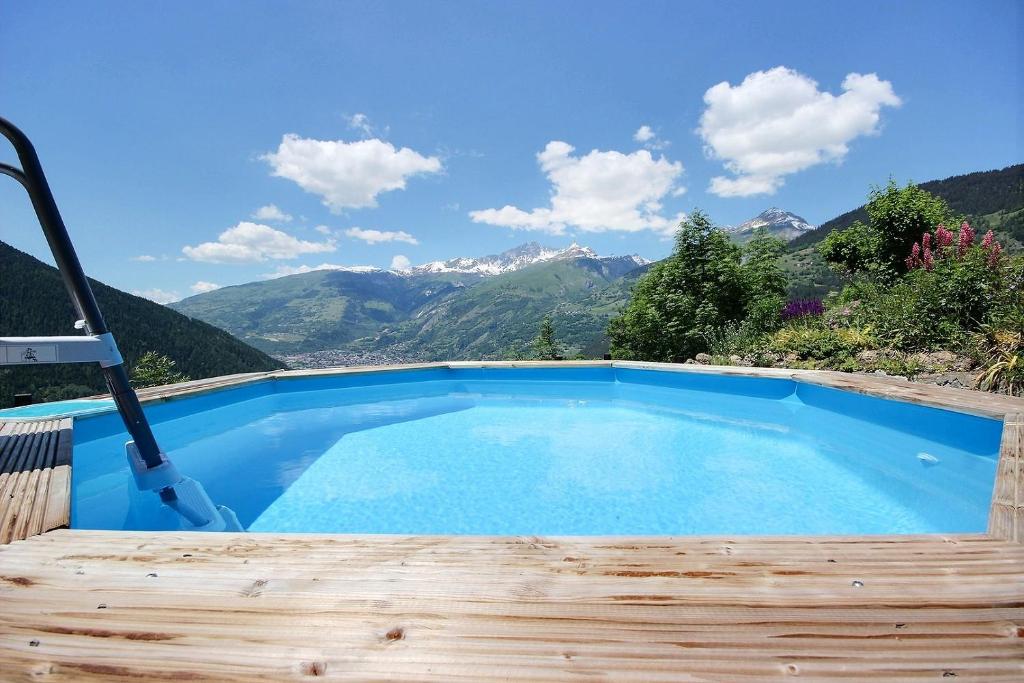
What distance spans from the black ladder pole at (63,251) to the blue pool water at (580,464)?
0.93m

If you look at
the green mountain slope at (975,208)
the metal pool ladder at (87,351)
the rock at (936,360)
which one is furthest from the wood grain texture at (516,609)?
the green mountain slope at (975,208)

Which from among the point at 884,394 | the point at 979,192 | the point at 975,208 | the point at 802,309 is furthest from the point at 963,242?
the point at 979,192

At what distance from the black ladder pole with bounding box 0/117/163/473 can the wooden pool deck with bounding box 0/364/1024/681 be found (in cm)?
149

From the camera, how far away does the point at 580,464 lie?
4371 millimetres

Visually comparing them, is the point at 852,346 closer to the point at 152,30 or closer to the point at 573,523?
the point at 573,523

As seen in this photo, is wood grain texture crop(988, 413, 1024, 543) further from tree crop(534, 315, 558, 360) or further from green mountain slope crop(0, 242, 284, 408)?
green mountain slope crop(0, 242, 284, 408)

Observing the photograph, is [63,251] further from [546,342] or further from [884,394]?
[546,342]

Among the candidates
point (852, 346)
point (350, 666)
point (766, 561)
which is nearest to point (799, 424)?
point (852, 346)

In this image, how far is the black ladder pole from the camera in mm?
2266

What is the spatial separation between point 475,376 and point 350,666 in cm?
795

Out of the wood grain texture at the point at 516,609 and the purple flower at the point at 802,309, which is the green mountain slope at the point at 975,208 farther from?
the wood grain texture at the point at 516,609

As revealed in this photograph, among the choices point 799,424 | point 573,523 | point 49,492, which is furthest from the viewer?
point 799,424

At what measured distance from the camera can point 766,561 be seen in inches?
46.0

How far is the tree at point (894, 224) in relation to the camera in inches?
360
